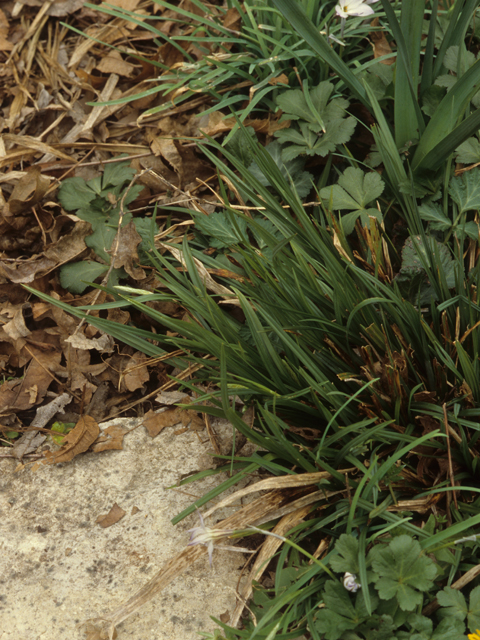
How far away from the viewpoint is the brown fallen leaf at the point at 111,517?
5.05 feet

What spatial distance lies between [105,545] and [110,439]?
0.34 meters

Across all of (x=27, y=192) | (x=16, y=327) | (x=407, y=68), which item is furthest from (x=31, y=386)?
(x=407, y=68)

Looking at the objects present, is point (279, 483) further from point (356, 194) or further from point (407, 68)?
point (407, 68)

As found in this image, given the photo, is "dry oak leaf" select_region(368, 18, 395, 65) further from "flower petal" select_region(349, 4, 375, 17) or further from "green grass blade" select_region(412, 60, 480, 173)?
"green grass blade" select_region(412, 60, 480, 173)

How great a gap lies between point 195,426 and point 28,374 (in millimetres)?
664

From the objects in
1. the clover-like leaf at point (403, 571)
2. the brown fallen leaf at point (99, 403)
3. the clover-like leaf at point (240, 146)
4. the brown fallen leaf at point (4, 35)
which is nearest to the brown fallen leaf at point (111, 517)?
the brown fallen leaf at point (99, 403)

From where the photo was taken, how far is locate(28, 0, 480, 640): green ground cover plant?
116 centimetres

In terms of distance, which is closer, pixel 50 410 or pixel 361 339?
pixel 361 339

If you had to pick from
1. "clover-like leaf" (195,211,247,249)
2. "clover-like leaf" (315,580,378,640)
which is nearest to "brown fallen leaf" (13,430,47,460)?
"clover-like leaf" (195,211,247,249)

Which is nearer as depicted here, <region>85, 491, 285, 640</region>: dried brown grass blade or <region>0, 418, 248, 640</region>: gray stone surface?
<region>85, 491, 285, 640</region>: dried brown grass blade

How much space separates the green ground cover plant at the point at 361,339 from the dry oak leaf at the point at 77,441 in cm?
34

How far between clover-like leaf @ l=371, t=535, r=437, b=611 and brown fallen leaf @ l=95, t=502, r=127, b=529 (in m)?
0.78

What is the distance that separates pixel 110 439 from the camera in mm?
1713

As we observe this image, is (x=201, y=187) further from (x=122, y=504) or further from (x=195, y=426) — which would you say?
(x=122, y=504)
